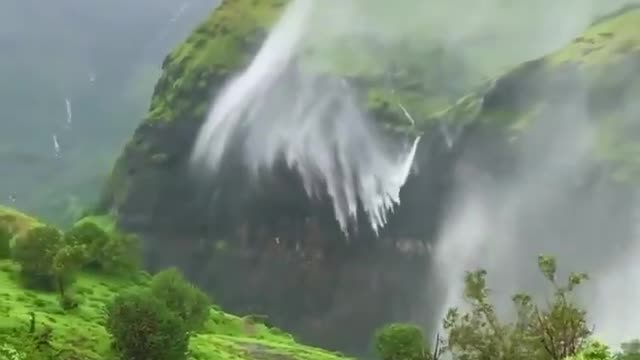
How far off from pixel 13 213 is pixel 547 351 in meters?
112

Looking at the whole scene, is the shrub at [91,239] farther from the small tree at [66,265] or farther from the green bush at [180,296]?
the small tree at [66,265]

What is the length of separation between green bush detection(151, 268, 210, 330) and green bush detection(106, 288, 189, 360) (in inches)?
822

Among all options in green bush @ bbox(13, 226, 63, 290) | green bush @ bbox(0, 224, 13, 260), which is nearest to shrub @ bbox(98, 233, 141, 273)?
green bush @ bbox(0, 224, 13, 260)

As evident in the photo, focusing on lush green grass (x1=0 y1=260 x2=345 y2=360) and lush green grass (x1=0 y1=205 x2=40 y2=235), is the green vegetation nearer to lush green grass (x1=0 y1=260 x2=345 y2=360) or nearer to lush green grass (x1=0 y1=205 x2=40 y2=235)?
lush green grass (x1=0 y1=260 x2=345 y2=360)

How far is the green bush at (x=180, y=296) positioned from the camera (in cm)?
9150

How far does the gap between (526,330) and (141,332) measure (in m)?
26.3

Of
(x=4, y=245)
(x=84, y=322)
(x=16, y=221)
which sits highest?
(x=16, y=221)

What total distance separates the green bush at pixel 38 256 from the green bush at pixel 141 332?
2387cm

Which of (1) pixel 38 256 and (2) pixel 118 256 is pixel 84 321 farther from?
(2) pixel 118 256

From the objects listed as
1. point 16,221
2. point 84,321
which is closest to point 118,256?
point 84,321

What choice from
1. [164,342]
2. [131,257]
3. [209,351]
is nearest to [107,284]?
[131,257]

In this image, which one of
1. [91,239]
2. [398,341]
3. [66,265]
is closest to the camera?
[66,265]

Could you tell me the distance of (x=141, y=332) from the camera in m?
63.9

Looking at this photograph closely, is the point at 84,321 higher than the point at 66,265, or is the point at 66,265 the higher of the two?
the point at 66,265
